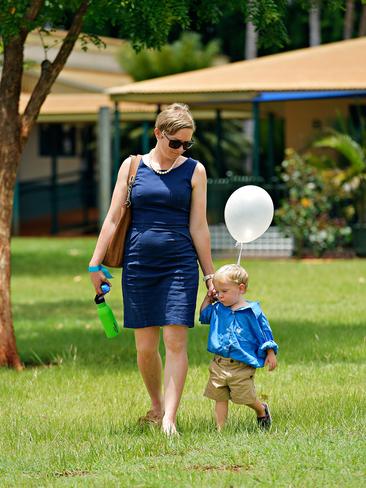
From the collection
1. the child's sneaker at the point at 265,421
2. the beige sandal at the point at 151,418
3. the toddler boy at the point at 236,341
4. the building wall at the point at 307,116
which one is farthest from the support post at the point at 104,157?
the toddler boy at the point at 236,341

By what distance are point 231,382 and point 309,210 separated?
14.2 meters

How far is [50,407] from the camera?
878 centimetres

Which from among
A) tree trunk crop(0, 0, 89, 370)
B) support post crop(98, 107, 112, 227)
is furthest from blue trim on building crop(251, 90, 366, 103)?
tree trunk crop(0, 0, 89, 370)

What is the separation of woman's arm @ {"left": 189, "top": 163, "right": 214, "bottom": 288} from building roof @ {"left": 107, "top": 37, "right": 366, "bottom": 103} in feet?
47.4

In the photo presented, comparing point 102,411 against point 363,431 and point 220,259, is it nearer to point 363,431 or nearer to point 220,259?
point 363,431

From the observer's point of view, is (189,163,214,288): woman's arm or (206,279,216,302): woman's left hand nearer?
(206,279,216,302): woman's left hand

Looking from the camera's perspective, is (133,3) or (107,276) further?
(133,3)

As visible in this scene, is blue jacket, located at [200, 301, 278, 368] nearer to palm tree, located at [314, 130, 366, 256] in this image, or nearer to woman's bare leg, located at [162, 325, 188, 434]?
woman's bare leg, located at [162, 325, 188, 434]

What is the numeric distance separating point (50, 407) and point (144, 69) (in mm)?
28563

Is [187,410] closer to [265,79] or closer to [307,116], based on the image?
[265,79]

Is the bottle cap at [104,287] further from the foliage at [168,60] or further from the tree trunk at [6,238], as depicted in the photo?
the foliage at [168,60]

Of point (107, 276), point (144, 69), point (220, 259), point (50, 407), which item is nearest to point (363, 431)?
point (107, 276)

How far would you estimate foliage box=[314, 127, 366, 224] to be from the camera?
21219mm

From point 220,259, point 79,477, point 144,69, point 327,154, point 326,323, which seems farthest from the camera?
point 144,69
